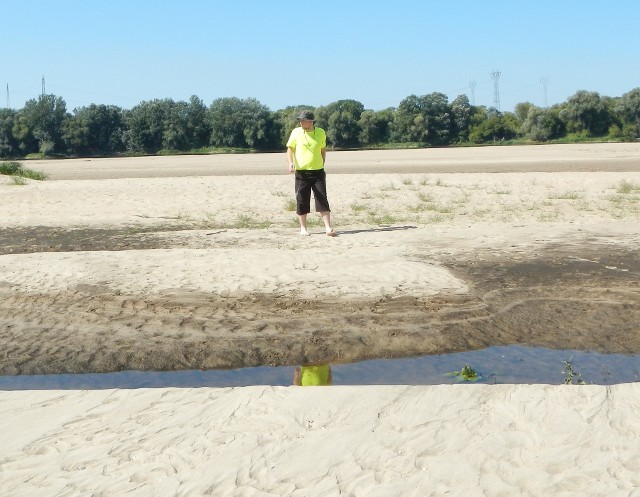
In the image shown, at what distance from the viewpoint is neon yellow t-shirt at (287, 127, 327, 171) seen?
10.6m

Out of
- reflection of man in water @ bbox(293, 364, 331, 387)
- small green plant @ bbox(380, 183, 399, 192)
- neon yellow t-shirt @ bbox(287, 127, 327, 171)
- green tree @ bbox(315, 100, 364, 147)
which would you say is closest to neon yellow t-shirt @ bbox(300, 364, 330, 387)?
reflection of man in water @ bbox(293, 364, 331, 387)

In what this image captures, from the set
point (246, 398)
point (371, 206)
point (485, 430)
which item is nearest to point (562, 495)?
point (485, 430)

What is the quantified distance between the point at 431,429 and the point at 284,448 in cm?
77

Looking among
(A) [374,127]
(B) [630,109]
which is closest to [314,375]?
(A) [374,127]

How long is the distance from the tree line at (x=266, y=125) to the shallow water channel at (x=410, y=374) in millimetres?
64363

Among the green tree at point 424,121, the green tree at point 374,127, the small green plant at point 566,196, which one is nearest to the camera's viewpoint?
the small green plant at point 566,196

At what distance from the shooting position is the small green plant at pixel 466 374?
5.45 metres

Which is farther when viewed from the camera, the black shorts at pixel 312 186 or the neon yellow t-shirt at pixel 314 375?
the black shorts at pixel 312 186

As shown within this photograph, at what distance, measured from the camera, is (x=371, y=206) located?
1496cm

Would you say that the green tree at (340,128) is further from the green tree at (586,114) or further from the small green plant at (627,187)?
the small green plant at (627,187)

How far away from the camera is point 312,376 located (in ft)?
18.4

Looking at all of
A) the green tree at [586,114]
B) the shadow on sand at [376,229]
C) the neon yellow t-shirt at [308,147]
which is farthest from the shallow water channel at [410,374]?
the green tree at [586,114]

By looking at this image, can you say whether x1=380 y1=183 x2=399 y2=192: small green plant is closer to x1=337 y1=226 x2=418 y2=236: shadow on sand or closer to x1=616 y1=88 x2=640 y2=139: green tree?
x1=337 y1=226 x2=418 y2=236: shadow on sand

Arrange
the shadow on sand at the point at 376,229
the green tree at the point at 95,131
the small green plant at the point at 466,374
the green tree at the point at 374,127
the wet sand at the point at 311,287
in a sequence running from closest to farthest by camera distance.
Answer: the small green plant at the point at 466,374, the wet sand at the point at 311,287, the shadow on sand at the point at 376,229, the green tree at the point at 374,127, the green tree at the point at 95,131
